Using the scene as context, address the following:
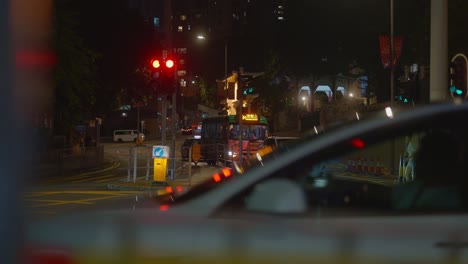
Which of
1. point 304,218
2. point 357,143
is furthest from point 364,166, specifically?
point 304,218

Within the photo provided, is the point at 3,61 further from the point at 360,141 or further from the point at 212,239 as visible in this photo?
the point at 360,141

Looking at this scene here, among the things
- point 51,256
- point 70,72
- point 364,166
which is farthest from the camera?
point 70,72

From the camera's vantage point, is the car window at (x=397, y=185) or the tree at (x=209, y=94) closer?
the car window at (x=397, y=185)

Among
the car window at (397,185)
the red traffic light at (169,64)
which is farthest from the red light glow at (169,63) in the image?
the car window at (397,185)

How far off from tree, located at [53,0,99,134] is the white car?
2333cm

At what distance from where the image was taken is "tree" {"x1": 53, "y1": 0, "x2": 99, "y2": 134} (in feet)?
88.5

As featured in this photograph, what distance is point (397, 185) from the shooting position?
3709 mm

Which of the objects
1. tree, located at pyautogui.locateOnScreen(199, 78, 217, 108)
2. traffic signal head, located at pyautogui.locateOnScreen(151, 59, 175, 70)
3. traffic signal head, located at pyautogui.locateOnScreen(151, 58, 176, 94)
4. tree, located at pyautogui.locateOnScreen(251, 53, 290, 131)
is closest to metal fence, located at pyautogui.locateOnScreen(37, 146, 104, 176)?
traffic signal head, located at pyautogui.locateOnScreen(151, 58, 176, 94)

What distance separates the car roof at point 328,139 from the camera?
3.15 meters

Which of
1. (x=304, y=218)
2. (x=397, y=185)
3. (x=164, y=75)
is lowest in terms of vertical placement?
(x=304, y=218)

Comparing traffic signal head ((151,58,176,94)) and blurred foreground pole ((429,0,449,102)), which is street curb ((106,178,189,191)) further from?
blurred foreground pole ((429,0,449,102))

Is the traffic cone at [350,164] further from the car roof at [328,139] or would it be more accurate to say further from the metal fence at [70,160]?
the metal fence at [70,160]

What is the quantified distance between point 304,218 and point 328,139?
457 mm

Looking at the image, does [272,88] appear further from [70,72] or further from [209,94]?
[70,72]
